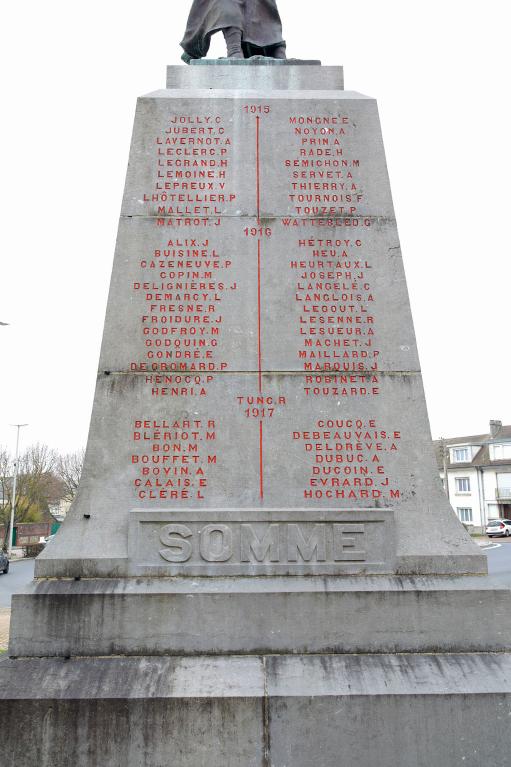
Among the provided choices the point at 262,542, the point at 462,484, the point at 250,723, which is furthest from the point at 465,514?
the point at 250,723

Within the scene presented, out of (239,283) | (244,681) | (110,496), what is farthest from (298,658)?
(239,283)

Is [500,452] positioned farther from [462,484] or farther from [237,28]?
[237,28]

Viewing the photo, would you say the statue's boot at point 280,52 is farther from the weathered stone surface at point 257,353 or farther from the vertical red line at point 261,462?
the vertical red line at point 261,462

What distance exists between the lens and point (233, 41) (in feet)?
22.9

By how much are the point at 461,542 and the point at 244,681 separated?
2.06 meters

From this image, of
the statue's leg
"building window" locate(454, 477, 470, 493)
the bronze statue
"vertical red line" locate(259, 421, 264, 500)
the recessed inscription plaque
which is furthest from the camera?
Answer: "building window" locate(454, 477, 470, 493)

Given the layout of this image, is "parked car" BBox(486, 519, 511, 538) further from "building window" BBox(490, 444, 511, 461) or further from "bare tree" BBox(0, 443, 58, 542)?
"bare tree" BBox(0, 443, 58, 542)

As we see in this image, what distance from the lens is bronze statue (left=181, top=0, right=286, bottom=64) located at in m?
7.02

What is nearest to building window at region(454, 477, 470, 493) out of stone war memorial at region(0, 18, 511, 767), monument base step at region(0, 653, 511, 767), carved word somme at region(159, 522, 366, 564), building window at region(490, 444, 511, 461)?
building window at region(490, 444, 511, 461)

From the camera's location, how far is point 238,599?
452 cm

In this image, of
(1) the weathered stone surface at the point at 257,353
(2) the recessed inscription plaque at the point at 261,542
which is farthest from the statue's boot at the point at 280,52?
(2) the recessed inscription plaque at the point at 261,542

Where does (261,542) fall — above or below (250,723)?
above

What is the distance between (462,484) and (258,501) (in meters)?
63.9

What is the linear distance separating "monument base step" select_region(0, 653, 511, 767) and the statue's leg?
21.3 ft
